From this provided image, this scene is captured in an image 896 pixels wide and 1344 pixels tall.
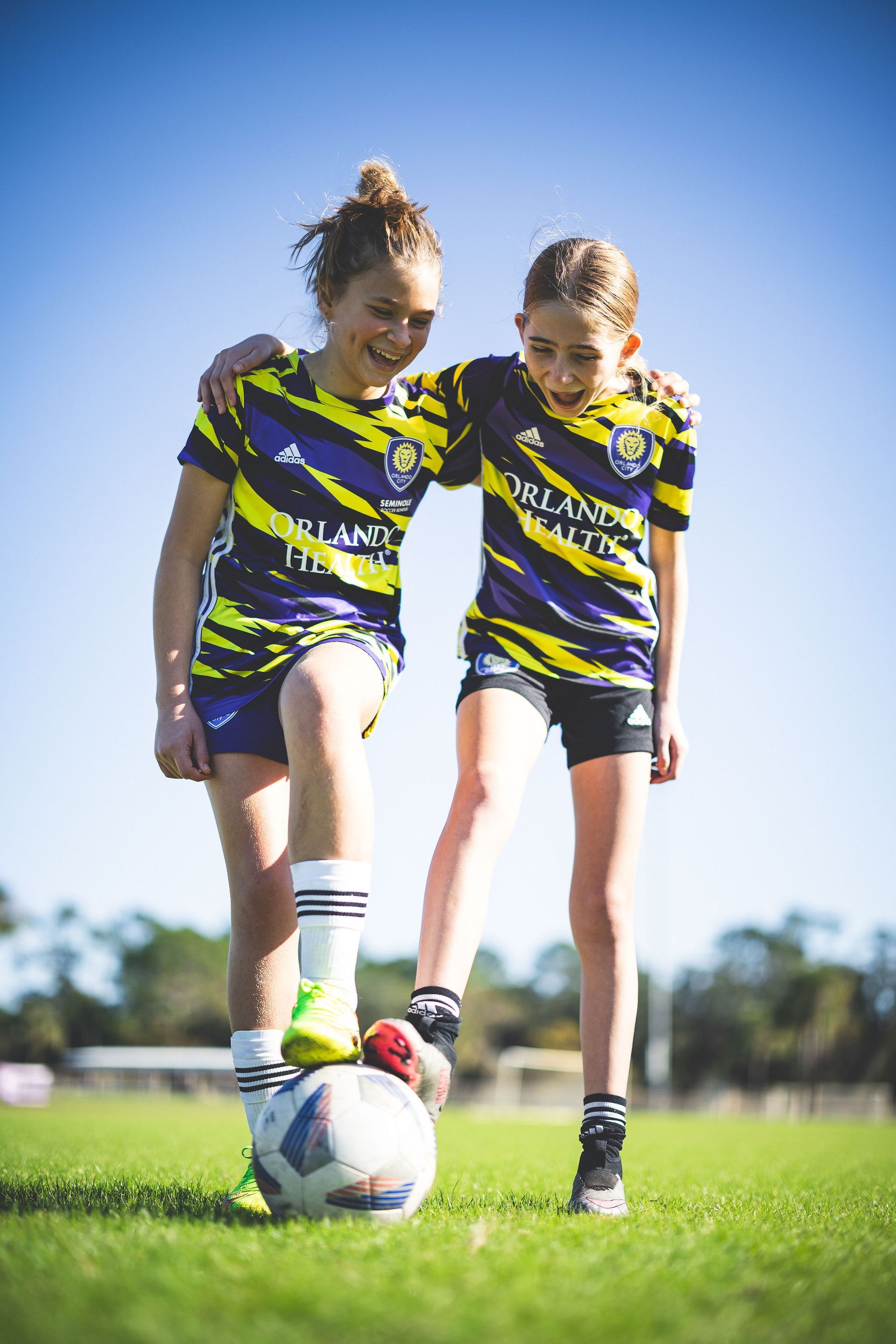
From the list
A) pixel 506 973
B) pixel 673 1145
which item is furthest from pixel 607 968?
pixel 506 973

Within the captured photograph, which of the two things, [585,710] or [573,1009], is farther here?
[573,1009]

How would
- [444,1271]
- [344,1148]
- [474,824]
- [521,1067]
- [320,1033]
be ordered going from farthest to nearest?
[521,1067] < [474,824] < [320,1033] < [344,1148] < [444,1271]

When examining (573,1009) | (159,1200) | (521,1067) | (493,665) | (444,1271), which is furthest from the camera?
(573,1009)

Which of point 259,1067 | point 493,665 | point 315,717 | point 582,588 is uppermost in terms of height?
point 582,588

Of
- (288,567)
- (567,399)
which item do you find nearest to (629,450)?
(567,399)

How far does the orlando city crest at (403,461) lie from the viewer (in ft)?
10.1

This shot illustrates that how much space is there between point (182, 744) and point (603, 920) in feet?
4.27

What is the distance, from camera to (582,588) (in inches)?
131

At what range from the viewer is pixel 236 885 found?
9.13 feet

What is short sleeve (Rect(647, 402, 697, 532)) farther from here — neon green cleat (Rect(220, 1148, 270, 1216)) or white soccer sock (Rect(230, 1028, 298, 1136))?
neon green cleat (Rect(220, 1148, 270, 1216))

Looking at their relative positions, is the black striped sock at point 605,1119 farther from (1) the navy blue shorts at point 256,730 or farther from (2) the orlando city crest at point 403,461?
(2) the orlando city crest at point 403,461

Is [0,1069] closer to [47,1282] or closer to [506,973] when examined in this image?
[47,1282]

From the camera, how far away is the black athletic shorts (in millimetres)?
3178

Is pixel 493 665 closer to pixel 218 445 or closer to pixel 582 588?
pixel 582 588
